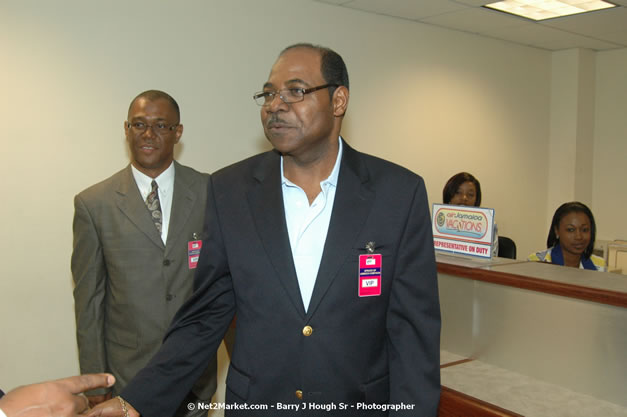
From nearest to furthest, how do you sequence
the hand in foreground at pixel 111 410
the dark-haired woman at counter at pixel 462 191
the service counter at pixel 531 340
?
the hand in foreground at pixel 111 410
the service counter at pixel 531 340
the dark-haired woman at counter at pixel 462 191

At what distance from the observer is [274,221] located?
1.45m

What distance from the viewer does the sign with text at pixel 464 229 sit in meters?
2.12

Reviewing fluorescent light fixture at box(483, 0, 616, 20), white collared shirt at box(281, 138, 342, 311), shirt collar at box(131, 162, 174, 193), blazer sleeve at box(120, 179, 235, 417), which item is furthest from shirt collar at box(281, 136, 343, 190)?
fluorescent light fixture at box(483, 0, 616, 20)

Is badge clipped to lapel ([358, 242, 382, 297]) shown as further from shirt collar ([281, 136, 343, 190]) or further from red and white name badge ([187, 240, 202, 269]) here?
red and white name badge ([187, 240, 202, 269])

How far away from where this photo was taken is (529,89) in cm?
606

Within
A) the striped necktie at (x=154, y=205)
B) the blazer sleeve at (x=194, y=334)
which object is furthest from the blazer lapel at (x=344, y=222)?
the striped necktie at (x=154, y=205)

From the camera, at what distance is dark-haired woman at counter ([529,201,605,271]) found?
3.22 m

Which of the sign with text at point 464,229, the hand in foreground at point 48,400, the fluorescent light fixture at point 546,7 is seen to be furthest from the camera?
the fluorescent light fixture at point 546,7

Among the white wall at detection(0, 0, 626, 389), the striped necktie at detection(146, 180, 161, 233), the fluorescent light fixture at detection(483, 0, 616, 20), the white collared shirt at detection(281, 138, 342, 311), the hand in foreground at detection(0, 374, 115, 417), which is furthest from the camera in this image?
the fluorescent light fixture at detection(483, 0, 616, 20)

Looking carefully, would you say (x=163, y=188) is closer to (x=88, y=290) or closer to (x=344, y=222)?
(x=88, y=290)

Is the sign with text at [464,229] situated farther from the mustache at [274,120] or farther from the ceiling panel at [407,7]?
the ceiling panel at [407,7]

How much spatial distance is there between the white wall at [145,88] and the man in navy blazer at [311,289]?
2.10 m

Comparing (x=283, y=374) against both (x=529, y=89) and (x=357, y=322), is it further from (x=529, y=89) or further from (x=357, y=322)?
(x=529, y=89)

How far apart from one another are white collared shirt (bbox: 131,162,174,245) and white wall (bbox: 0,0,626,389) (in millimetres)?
1186
